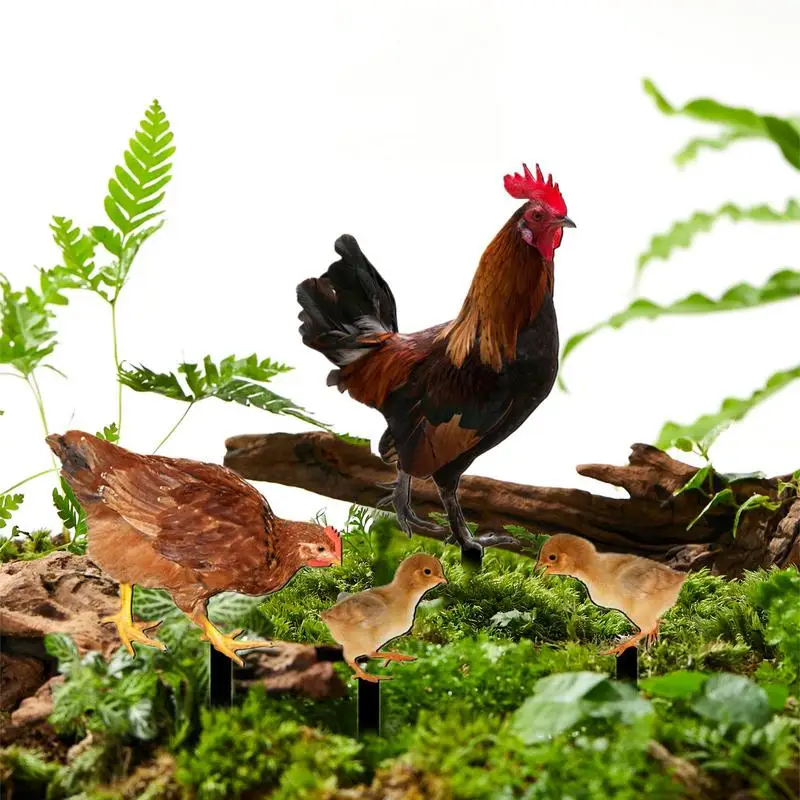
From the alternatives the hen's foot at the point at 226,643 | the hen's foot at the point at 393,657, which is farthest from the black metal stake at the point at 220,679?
the hen's foot at the point at 393,657

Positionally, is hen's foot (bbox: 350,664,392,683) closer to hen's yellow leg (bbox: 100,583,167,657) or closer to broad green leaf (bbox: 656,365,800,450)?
hen's yellow leg (bbox: 100,583,167,657)

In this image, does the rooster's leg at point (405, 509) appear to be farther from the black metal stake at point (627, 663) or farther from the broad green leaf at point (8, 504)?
the broad green leaf at point (8, 504)

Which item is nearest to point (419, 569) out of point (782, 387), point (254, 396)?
point (782, 387)

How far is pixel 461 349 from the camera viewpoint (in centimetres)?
292

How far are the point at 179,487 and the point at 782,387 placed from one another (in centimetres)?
133

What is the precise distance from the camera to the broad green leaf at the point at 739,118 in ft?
6.14

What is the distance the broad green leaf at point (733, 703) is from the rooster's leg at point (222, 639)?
0.95 meters

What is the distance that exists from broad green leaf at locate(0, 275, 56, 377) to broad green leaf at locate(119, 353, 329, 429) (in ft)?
0.81

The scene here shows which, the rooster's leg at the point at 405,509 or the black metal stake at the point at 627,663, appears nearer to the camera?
the black metal stake at the point at 627,663

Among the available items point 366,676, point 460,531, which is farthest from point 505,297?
point 366,676

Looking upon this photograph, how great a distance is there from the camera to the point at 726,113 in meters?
1.89

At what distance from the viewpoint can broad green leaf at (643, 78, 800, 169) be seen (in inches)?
73.7

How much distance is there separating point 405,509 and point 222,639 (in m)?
1.17

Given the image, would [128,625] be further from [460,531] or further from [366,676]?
[460,531]
